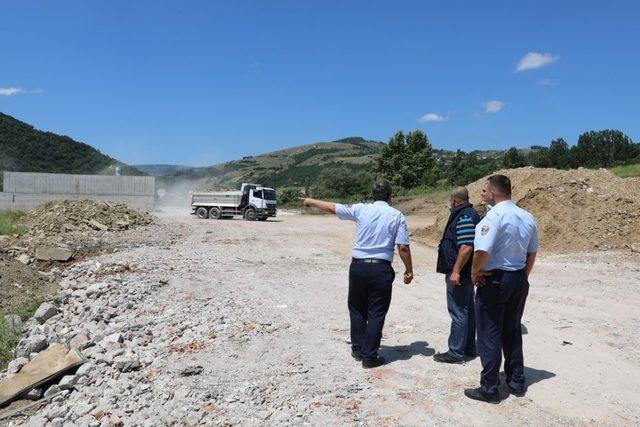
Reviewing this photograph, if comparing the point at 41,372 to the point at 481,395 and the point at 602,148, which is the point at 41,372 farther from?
the point at 602,148

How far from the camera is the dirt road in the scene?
4457mm

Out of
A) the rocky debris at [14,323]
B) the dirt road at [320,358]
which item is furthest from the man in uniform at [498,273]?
the rocky debris at [14,323]

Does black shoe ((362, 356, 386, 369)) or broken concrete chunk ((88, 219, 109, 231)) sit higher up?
black shoe ((362, 356, 386, 369))

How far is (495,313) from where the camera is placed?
14.5 ft

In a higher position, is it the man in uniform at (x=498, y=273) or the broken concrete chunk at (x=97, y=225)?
the man in uniform at (x=498, y=273)

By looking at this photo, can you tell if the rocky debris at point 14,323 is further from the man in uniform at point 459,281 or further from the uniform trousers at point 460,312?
the uniform trousers at point 460,312

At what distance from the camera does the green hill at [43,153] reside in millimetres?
77875

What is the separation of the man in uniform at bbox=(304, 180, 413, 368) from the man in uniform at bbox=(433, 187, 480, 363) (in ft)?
1.59

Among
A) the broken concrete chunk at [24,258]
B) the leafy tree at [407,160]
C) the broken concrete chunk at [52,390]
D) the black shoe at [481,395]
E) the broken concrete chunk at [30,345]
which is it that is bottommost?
the broken concrete chunk at [52,390]

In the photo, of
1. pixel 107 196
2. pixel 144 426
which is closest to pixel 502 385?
pixel 144 426

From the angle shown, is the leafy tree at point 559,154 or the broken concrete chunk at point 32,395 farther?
the leafy tree at point 559,154

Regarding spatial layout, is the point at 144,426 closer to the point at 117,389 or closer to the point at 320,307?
the point at 117,389

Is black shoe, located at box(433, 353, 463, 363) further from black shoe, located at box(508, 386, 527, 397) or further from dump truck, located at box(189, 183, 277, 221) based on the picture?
dump truck, located at box(189, 183, 277, 221)

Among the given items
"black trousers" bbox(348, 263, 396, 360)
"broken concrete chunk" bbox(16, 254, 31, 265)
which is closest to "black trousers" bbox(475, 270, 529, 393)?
"black trousers" bbox(348, 263, 396, 360)
